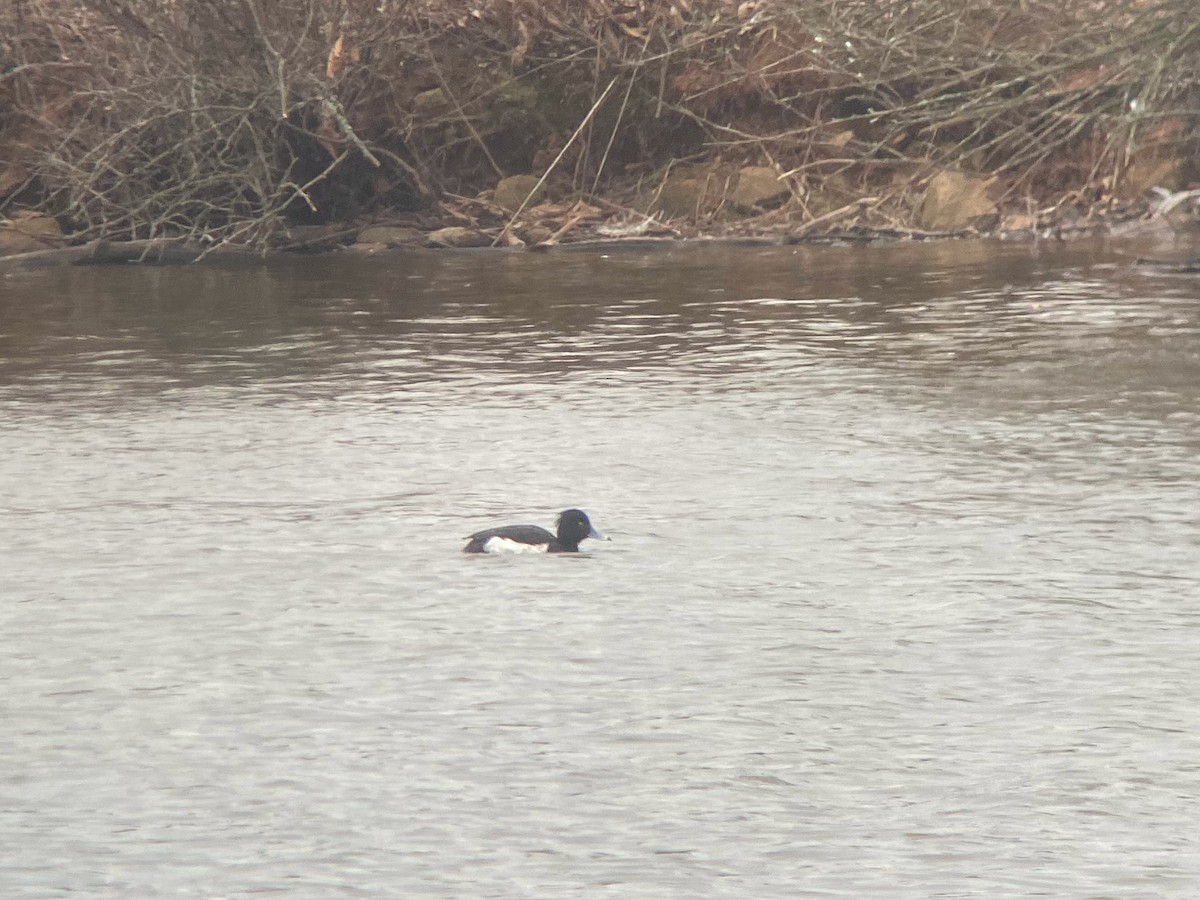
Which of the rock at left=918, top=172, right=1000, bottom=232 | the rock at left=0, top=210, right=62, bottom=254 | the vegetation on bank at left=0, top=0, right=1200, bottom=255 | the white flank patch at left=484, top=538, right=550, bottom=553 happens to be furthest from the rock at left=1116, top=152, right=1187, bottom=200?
the white flank patch at left=484, top=538, right=550, bottom=553

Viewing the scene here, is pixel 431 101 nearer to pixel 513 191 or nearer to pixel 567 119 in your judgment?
pixel 513 191

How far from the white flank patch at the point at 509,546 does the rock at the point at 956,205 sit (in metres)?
13.5

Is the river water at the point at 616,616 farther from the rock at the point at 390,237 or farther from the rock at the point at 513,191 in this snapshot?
the rock at the point at 513,191

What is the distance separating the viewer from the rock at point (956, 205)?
842 inches

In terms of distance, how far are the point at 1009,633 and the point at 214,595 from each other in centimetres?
277

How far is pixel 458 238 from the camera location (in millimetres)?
22406

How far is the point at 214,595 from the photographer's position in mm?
8109

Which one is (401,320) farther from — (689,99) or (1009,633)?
(1009,633)

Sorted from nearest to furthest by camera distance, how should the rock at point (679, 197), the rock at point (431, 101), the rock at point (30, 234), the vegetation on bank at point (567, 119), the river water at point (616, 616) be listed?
the river water at point (616, 616), the vegetation on bank at point (567, 119), the rock at point (30, 234), the rock at point (679, 197), the rock at point (431, 101)

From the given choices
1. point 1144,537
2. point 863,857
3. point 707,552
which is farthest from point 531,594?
point 863,857

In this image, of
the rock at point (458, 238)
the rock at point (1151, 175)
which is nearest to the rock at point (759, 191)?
the rock at point (458, 238)

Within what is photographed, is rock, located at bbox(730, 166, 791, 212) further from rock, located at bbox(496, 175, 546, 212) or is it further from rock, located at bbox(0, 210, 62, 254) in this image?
rock, located at bbox(0, 210, 62, 254)

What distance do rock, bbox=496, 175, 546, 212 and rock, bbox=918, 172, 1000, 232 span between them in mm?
4049

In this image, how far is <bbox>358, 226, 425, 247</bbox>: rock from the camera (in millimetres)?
22594
